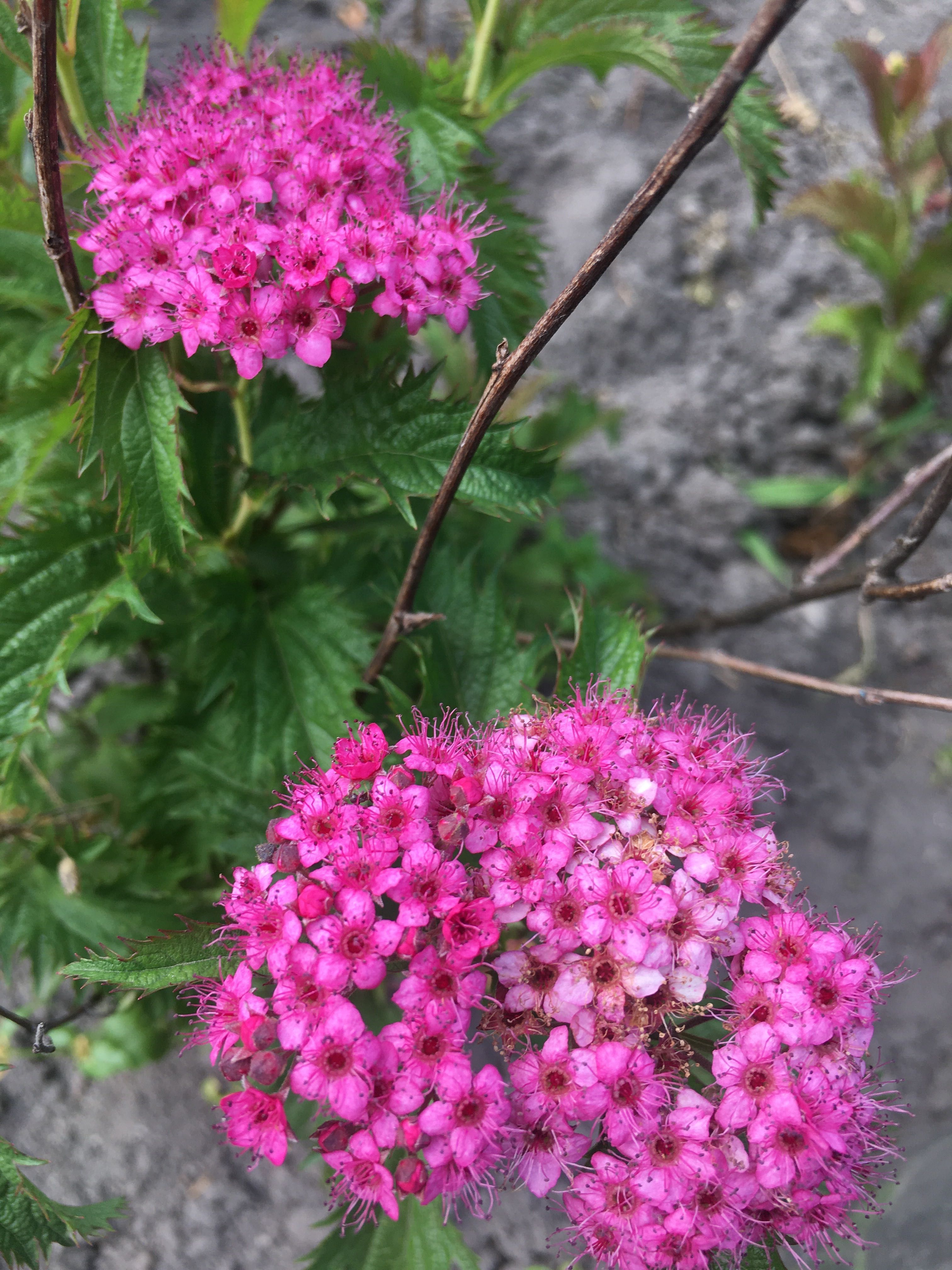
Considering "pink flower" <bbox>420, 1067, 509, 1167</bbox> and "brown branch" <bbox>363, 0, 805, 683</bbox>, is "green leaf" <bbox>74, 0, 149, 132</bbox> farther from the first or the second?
"pink flower" <bbox>420, 1067, 509, 1167</bbox>

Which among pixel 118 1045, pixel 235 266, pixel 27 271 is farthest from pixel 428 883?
pixel 118 1045

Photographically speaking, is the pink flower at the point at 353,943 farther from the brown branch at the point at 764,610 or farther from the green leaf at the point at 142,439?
the brown branch at the point at 764,610

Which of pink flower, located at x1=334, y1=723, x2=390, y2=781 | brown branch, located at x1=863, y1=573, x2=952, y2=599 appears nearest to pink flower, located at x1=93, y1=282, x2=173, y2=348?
pink flower, located at x1=334, y1=723, x2=390, y2=781

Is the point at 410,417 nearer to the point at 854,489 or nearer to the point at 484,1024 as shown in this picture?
the point at 484,1024

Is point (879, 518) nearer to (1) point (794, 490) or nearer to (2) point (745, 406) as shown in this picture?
(1) point (794, 490)

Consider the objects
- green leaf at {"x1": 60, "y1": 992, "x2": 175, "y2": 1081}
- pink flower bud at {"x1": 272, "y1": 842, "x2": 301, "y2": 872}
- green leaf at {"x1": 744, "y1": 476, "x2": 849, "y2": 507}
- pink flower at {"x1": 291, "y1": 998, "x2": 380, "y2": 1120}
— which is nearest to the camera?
pink flower at {"x1": 291, "y1": 998, "x2": 380, "y2": 1120}

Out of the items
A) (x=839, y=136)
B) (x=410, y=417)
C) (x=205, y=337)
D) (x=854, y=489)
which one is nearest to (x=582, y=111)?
(x=839, y=136)

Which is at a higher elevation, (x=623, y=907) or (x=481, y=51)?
(x=481, y=51)
